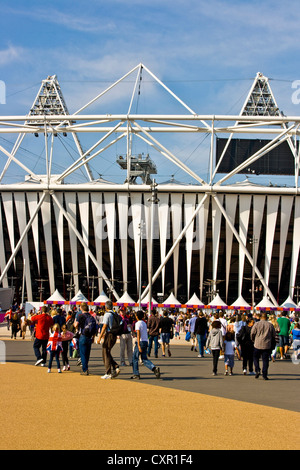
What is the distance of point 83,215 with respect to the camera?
6259 centimetres

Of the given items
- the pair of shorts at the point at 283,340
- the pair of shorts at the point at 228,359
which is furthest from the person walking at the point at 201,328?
the pair of shorts at the point at 228,359

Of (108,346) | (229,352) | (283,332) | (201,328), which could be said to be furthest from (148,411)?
(283,332)

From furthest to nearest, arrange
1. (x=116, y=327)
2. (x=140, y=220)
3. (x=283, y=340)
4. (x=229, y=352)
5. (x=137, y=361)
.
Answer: (x=140, y=220) → (x=283, y=340) → (x=229, y=352) → (x=137, y=361) → (x=116, y=327)

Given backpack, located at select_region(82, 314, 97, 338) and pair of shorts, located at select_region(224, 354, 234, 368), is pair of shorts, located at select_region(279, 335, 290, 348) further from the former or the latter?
backpack, located at select_region(82, 314, 97, 338)

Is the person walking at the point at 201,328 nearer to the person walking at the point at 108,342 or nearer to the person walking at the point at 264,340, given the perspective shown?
the person walking at the point at 264,340

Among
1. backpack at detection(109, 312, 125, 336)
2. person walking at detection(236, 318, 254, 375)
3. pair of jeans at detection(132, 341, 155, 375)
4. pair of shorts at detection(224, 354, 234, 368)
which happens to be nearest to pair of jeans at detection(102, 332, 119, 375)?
backpack at detection(109, 312, 125, 336)

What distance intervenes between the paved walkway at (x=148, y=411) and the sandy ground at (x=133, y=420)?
0.01 meters

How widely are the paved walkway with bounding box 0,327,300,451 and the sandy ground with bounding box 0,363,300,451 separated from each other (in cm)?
1

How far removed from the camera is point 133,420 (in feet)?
28.1

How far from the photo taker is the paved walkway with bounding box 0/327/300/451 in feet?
23.7

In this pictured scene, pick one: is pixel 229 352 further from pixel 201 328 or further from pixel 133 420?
pixel 133 420

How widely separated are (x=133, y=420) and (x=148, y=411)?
2.88ft

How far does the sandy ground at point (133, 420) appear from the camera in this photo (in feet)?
23.3

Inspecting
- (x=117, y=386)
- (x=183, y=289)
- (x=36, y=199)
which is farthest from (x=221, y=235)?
(x=117, y=386)
